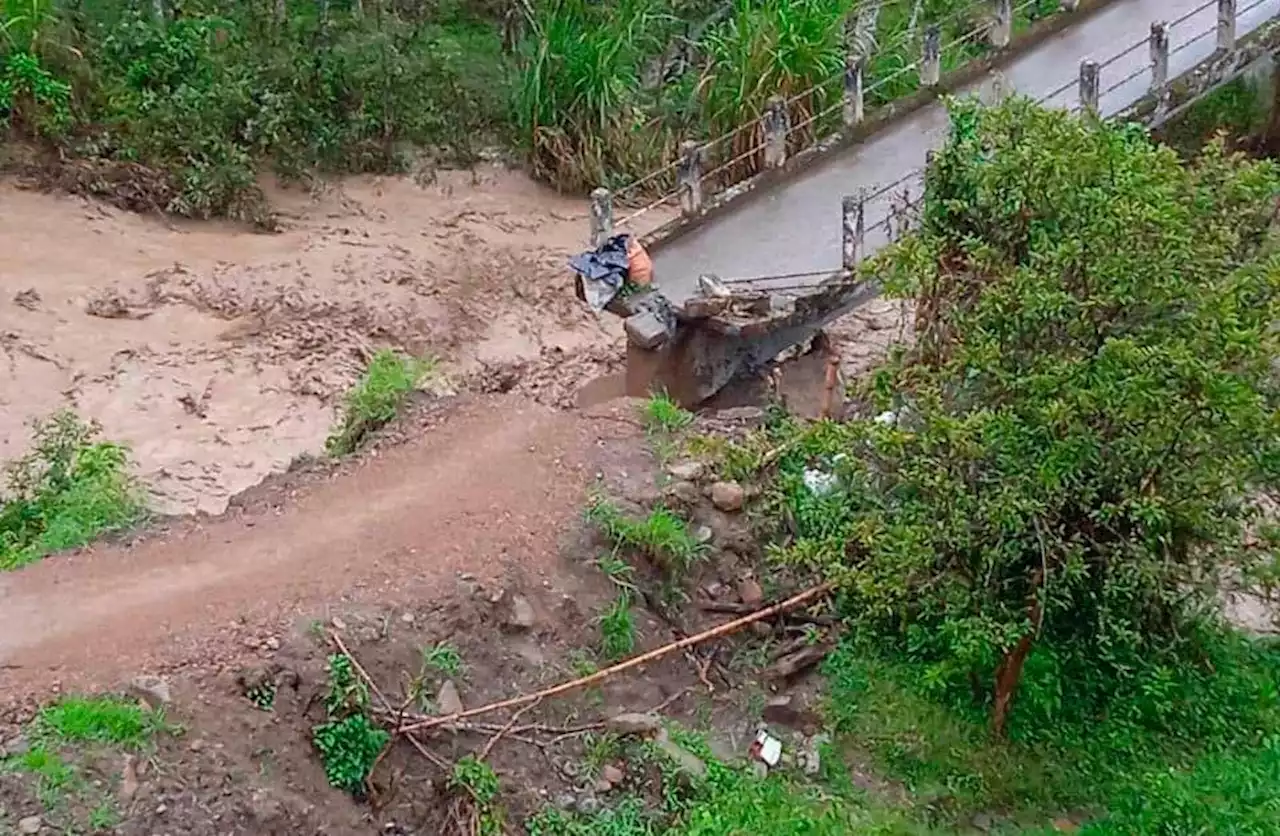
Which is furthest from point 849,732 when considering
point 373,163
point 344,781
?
point 373,163

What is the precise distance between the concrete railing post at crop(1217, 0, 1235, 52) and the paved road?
0.27m

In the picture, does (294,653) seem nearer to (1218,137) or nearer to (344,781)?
(344,781)

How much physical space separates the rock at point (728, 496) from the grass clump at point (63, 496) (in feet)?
10.4

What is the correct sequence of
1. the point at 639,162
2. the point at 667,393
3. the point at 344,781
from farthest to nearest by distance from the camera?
the point at 639,162, the point at 667,393, the point at 344,781

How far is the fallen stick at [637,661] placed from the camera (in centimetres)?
748

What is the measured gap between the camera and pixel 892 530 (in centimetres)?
782

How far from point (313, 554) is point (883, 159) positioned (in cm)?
632

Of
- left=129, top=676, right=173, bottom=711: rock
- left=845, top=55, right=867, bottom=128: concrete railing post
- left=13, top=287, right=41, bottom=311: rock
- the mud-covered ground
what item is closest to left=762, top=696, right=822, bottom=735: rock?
left=129, top=676, right=173, bottom=711: rock

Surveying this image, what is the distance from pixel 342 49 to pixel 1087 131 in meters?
9.17

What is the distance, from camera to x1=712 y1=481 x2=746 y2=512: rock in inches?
361

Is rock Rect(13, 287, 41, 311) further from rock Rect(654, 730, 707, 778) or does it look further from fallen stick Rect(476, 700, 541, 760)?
rock Rect(654, 730, 707, 778)

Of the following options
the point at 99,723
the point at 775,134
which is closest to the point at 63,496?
the point at 99,723

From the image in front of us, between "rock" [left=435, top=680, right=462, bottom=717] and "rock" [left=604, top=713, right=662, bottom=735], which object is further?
"rock" [left=604, top=713, right=662, bottom=735]

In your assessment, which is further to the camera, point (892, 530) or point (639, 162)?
point (639, 162)
